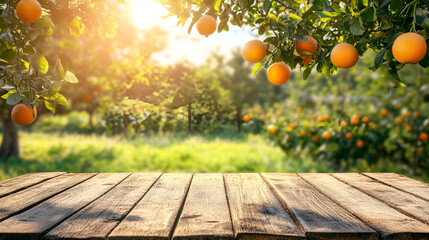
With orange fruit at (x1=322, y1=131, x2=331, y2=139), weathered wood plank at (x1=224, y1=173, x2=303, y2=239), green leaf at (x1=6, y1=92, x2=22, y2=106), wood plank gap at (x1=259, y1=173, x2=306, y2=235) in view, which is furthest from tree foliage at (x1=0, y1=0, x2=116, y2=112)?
orange fruit at (x1=322, y1=131, x2=331, y2=139)

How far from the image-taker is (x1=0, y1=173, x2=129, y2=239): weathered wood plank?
1.08 m

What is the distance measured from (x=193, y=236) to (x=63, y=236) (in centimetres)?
39

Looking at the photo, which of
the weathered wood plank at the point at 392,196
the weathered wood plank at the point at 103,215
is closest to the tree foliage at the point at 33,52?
the weathered wood plank at the point at 103,215

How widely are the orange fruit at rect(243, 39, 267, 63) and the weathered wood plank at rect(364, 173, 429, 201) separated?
0.99 meters

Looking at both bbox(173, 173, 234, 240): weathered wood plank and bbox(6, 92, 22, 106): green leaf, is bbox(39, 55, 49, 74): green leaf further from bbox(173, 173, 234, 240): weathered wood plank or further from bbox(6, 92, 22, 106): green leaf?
bbox(173, 173, 234, 240): weathered wood plank

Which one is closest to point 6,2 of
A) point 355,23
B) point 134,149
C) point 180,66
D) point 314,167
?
point 355,23

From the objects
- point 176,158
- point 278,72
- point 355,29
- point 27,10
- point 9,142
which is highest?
point 27,10

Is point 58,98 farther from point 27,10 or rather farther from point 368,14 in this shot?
point 368,14

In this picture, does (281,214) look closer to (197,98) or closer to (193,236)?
(193,236)

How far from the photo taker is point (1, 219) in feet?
4.01

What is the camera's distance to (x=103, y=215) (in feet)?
4.13

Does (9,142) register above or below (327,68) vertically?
below

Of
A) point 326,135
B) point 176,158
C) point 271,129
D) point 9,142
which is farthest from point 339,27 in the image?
point 9,142

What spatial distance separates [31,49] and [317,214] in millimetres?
1423
